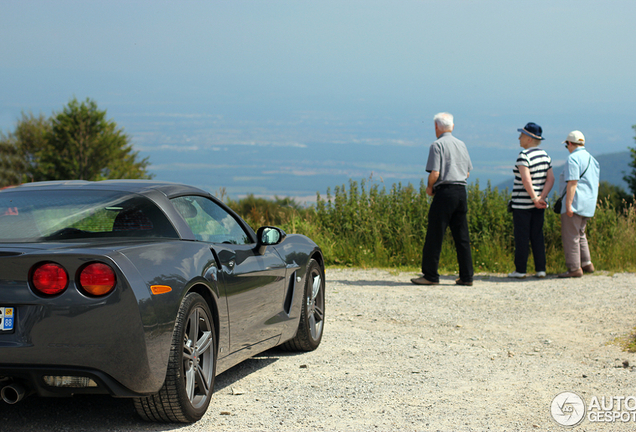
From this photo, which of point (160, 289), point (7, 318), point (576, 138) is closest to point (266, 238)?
point (160, 289)

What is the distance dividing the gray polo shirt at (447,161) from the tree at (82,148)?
8509cm

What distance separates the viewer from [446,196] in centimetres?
984

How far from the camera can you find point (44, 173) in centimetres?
9081

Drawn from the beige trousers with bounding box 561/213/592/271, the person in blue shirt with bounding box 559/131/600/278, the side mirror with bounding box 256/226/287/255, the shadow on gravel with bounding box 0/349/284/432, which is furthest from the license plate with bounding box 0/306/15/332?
the beige trousers with bounding box 561/213/592/271

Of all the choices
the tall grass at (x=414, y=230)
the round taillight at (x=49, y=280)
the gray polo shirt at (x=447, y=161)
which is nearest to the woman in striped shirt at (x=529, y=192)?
the tall grass at (x=414, y=230)

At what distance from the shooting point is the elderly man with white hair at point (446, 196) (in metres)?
9.82

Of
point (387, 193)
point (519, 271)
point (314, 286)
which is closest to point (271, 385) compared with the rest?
point (314, 286)

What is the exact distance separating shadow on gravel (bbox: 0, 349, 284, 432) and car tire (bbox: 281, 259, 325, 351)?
1.60 metres

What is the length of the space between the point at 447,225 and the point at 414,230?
292 centimetres

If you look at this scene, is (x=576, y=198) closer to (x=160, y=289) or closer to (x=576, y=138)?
(x=576, y=138)

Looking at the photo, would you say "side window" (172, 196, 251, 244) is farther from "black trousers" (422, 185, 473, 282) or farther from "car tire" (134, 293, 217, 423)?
"black trousers" (422, 185, 473, 282)

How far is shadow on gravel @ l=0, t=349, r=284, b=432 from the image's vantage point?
3.79 m

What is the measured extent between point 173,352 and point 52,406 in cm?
111

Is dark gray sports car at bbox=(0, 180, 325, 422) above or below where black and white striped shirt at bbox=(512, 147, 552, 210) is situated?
below
